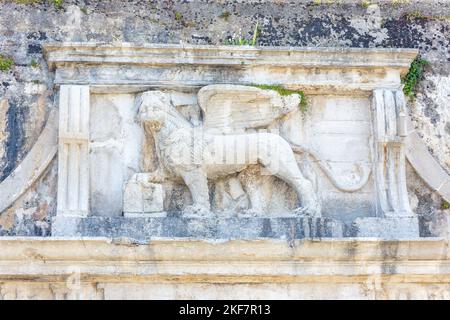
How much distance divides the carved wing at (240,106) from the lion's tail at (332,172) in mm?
293

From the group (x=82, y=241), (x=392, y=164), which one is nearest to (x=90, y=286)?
(x=82, y=241)

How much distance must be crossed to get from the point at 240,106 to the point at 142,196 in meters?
1.07

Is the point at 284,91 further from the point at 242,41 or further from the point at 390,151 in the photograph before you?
the point at 390,151

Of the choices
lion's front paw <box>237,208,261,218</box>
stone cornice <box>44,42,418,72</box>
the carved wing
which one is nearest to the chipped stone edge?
stone cornice <box>44,42,418,72</box>

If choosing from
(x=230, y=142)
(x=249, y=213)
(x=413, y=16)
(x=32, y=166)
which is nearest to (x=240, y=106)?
(x=230, y=142)

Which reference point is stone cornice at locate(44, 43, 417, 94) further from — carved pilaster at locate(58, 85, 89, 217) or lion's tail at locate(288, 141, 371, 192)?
lion's tail at locate(288, 141, 371, 192)

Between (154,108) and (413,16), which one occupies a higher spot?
(413,16)

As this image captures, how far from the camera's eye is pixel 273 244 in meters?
7.78

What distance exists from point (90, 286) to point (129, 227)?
52cm

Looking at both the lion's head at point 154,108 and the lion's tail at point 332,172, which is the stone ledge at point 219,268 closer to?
the lion's tail at point 332,172

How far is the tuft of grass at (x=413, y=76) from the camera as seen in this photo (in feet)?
28.2

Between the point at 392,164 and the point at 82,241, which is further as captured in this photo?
the point at 392,164

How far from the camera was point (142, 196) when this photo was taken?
26.3 ft
